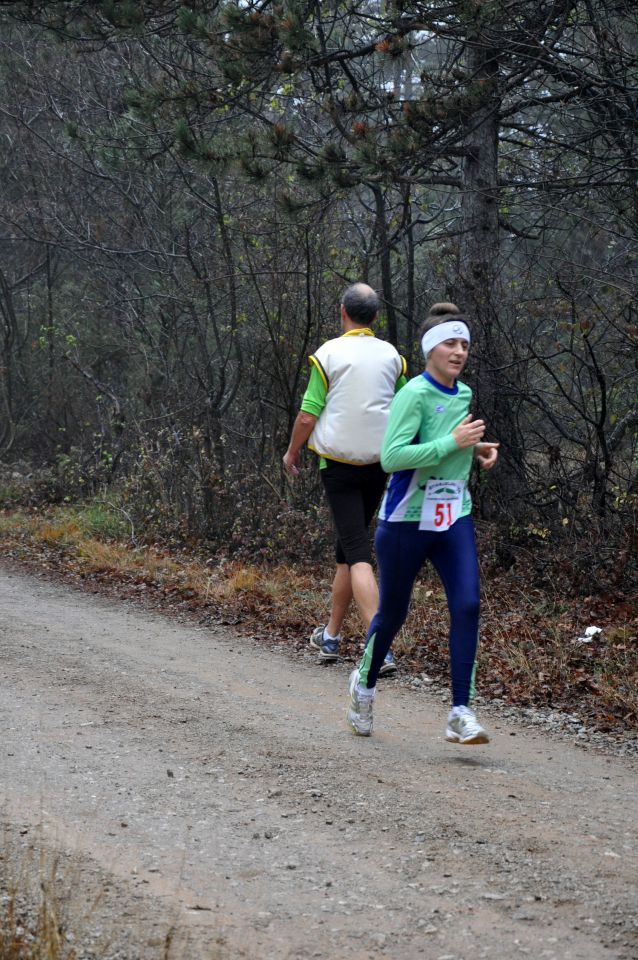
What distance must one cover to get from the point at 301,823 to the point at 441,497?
1673 millimetres

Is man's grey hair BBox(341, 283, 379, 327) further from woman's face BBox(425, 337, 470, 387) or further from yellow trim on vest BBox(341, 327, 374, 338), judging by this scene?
woman's face BBox(425, 337, 470, 387)

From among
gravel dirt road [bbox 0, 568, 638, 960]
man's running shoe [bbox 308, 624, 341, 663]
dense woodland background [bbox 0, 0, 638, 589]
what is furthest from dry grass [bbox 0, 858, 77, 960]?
dense woodland background [bbox 0, 0, 638, 589]

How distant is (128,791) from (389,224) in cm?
906

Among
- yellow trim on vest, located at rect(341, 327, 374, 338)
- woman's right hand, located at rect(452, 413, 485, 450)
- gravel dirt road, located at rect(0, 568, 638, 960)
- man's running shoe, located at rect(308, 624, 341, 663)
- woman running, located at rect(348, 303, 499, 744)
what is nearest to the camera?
gravel dirt road, located at rect(0, 568, 638, 960)

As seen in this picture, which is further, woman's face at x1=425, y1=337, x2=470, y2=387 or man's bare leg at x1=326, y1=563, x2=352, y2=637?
man's bare leg at x1=326, y1=563, x2=352, y2=637

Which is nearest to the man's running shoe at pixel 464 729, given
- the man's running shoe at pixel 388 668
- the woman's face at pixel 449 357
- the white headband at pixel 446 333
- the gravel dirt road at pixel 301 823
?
the gravel dirt road at pixel 301 823

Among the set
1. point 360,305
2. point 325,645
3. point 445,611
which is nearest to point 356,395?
point 360,305

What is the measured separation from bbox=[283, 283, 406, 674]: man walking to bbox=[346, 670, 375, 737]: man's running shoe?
0.88 meters

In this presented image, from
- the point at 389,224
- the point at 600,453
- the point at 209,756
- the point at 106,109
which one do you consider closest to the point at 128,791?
the point at 209,756

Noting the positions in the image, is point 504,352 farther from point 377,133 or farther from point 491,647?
point 491,647

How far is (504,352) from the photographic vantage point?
10.3m

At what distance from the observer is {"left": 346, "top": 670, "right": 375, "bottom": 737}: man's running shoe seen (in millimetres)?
5840

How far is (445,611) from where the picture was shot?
9.29m

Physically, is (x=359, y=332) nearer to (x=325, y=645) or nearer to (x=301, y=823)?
(x=325, y=645)
